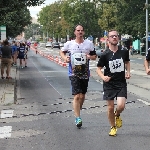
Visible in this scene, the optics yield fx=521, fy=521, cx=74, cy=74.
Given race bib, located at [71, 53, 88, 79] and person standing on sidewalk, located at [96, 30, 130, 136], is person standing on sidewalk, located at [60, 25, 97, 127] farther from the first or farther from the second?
person standing on sidewalk, located at [96, 30, 130, 136]

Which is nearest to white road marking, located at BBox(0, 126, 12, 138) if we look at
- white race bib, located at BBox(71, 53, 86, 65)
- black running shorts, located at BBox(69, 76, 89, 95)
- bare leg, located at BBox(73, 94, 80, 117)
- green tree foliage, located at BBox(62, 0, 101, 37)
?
bare leg, located at BBox(73, 94, 80, 117)

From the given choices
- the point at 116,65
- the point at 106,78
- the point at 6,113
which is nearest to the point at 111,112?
the point at 106,78

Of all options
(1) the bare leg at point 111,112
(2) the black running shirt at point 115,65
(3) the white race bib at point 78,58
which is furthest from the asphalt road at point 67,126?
(3) the white race bib at point 78,58

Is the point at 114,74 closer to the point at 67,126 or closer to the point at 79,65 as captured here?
the point at 79,65

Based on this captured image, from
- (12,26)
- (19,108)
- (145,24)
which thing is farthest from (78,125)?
(145,24)

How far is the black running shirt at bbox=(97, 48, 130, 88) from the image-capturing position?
341 inches

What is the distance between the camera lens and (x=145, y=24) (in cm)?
6247

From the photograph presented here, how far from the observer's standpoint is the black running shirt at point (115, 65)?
8656mm

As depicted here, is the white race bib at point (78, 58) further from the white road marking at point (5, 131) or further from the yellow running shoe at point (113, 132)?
the white road marking at point (5, 131)

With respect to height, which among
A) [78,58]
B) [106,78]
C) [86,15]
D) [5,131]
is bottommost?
[5,131]

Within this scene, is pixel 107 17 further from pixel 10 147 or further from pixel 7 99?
pixel 10 147

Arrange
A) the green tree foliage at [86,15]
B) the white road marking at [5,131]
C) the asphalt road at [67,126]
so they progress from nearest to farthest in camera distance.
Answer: the asphalt road at [67,126], the white road marking at [5,131], the green tree foliage at [86,15]

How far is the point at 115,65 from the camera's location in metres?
8.66

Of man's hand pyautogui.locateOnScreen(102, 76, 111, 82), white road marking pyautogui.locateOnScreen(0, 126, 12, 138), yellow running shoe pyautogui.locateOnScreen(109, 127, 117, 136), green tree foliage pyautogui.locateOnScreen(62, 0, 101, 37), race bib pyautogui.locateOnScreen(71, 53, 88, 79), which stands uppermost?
green tree foliage pyautogui.locateOnScreen(62, 0, 101, 37)
